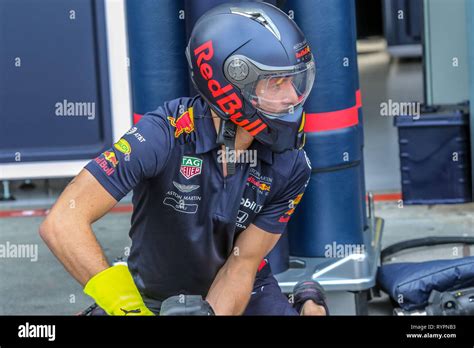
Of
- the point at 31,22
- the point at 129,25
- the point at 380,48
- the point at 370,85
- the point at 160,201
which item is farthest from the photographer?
the point at 380,48

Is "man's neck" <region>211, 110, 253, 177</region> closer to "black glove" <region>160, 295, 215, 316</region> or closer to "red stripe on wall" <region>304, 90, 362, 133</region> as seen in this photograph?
"black glove" <region>160, 295, 215, 316</region>

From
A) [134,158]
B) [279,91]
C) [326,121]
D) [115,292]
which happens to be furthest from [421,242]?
[115,292]

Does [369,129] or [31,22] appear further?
[369,129]

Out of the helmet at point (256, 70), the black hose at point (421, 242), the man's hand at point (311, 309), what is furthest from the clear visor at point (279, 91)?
the black hose at point (421, 242)

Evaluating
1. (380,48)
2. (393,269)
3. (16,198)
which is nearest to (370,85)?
(380,48)

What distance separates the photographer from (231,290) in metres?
3.04

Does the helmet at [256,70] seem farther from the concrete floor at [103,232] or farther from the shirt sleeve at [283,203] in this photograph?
the concrete floor at [103,232]

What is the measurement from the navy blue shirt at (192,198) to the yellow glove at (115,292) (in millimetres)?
356

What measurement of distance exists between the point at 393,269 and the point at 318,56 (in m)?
1.03

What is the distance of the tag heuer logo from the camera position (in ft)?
9.57

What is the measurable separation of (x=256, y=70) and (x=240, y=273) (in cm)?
64

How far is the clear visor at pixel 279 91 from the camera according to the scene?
2758 mm

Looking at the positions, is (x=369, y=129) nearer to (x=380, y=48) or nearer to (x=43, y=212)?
(x=43, y=212)

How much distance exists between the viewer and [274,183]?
10.1 feet
